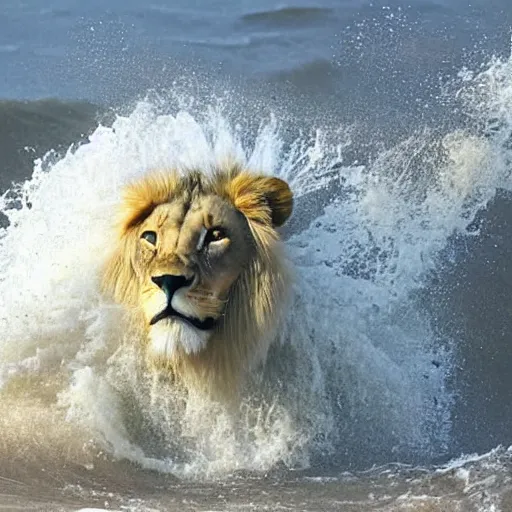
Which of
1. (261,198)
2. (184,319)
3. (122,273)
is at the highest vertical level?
(261,198)

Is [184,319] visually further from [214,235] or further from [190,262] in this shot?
[214,235]

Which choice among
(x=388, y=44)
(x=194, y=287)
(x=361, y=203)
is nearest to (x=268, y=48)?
(x=388, y=44)

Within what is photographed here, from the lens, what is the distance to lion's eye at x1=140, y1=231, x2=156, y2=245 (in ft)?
14.6

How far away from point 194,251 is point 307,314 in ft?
2.94

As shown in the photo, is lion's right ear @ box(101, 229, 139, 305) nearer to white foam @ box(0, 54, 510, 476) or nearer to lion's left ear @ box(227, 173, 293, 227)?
white foam @ box(0, 54, 510, 476)

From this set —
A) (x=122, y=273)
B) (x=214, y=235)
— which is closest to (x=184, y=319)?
(x=214, y=235)

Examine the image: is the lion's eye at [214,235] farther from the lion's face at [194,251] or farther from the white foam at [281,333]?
the white foam at [281,333]

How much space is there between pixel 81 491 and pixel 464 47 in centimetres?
605

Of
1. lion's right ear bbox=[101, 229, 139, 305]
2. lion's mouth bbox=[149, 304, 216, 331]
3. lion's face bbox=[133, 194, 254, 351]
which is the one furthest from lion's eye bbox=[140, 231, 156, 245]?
lion's mouth bbox=[149, 304, 216, 331]

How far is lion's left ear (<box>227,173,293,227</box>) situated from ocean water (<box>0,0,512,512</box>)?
31 centimetres

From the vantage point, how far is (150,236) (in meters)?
4.48

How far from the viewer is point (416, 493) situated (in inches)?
173

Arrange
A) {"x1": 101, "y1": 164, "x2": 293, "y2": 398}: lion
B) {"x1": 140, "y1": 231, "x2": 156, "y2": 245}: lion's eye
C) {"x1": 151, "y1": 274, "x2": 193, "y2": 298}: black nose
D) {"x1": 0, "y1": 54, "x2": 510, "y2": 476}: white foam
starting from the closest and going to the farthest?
{"x1": 151, "y1": 274, "x2": 193, "y2": 298}: black nose
{"x1": 101, "y1": 164, "x2": 293, "y2": 398}: lion
{"x1": 140, "y1": 231, "x2": 156, "y2": 245}: lion's eye
{"x1": 0, "y1": 54, "x2": 510, "y2": 476}: white foam

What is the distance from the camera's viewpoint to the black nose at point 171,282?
4207 mm
